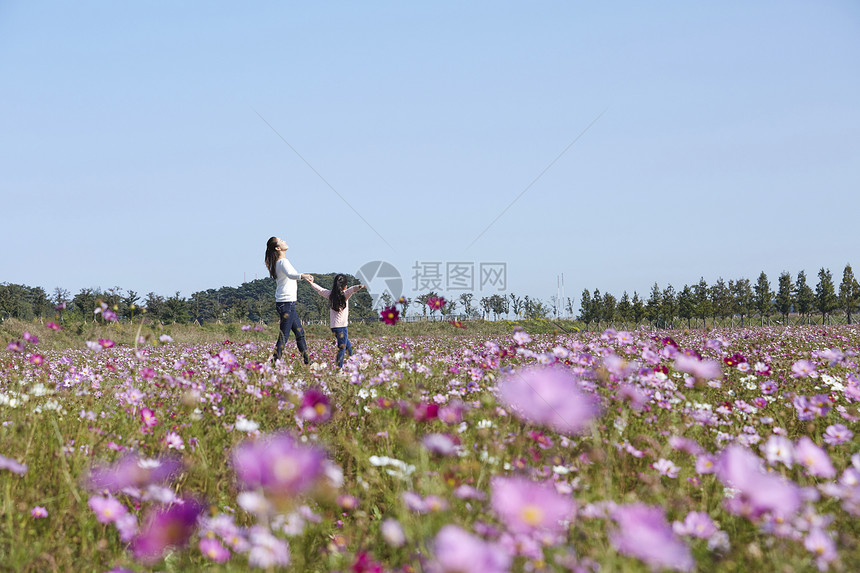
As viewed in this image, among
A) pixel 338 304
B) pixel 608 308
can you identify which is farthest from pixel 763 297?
pixel 338 304

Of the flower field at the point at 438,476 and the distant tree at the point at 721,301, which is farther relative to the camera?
the distant tree at the point at 721,301

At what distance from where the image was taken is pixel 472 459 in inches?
95.7

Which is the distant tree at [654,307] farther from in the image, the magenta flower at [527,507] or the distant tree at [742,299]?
the magenta flower at [527,507]

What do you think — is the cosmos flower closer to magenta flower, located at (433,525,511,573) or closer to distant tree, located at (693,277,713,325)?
magenta flower, located at (433,525,511,573)

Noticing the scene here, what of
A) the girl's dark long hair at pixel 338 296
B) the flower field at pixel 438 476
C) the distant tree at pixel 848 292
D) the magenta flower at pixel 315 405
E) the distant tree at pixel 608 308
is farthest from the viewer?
the distant tree at pixel 608 308

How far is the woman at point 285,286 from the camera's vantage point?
7605 mm

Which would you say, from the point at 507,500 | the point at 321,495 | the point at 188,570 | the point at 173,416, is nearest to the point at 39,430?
the point at 173,416

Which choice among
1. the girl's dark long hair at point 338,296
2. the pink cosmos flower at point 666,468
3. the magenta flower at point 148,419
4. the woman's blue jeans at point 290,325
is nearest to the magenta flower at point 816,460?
the pink cosmos flower at point 666,468

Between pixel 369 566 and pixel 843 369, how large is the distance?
538 cm

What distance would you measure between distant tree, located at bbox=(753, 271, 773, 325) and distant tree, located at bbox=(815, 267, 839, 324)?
10.6ft

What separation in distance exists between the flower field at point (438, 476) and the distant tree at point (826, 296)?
46.0 metres

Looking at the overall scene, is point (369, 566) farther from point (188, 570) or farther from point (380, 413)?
point (380, 413)

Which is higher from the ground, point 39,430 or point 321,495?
point 321,495

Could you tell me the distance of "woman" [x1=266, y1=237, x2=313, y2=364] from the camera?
761 cm
